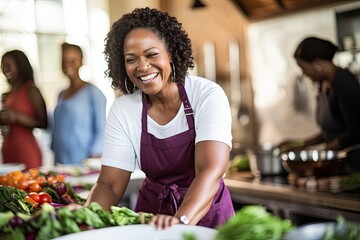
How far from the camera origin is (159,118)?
2363 mm

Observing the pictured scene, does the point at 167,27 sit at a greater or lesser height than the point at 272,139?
greater

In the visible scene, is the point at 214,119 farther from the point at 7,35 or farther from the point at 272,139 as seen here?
the point at 7,35

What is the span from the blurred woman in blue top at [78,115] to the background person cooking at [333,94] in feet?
5.13

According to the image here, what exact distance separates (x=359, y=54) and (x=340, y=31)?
1.17 feet

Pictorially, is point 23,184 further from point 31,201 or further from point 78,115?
point 78,115

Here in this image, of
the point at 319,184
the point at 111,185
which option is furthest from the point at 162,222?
the point at 319,184

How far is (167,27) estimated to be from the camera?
228 centimetres

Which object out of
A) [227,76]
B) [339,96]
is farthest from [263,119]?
[339,96]

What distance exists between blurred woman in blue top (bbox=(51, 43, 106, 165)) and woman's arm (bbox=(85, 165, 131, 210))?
7.46 ft

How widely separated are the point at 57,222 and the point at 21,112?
120 inches

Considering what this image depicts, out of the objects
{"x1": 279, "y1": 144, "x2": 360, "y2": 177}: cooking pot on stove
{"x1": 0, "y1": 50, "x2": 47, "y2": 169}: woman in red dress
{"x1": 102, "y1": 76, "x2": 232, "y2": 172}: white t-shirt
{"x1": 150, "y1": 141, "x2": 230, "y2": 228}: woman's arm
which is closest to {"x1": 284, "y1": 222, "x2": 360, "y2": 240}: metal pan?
{"x1": 150, "y1": 141, "x2": 230, "y2": 228}: woman's arm

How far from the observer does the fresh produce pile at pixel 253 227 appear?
4.31 feet

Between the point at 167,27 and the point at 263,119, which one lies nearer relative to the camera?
the point at 167,27

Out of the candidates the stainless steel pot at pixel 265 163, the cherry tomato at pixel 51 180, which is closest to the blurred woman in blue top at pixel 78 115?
the stainless steel pot at pixel 265 163
